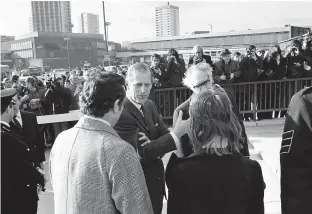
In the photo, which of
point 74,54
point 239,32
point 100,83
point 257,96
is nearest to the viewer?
point 100,83

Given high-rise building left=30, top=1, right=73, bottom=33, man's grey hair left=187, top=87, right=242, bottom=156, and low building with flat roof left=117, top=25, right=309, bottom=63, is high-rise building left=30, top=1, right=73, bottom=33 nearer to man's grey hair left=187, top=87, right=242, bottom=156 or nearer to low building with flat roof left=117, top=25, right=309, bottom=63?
low building with flat roof left=117, top=25, right=309, bottom=63

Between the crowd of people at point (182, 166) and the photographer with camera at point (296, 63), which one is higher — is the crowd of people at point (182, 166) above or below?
below

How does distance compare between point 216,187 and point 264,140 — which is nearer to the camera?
point 216,187

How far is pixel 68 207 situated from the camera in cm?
156

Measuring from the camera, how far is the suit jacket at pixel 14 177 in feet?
7.14

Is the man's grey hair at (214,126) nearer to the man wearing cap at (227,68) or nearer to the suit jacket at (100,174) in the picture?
the suit jacket at (100,174)

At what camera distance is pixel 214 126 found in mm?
1599

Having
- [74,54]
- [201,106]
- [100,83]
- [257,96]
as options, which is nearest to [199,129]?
[201,106]

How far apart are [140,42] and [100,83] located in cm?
10957

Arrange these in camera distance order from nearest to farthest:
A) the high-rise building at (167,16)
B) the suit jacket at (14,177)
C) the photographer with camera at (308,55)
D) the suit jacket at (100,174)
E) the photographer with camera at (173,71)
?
the suit jacket at (100,174) < the suit jacket at (14,177) < the photographer with camera at (173,71) < the photographer with camera at (308,55) < the high-rise building at (167,16)

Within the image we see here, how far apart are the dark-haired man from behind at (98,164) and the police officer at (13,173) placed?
755mm

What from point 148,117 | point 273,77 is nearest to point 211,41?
point 273,77

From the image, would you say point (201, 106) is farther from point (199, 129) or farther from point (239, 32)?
point (239, 32)

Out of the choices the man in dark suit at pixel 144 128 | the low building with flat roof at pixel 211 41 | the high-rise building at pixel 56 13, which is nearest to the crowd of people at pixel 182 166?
the man in dark suit at pixel 144 128
